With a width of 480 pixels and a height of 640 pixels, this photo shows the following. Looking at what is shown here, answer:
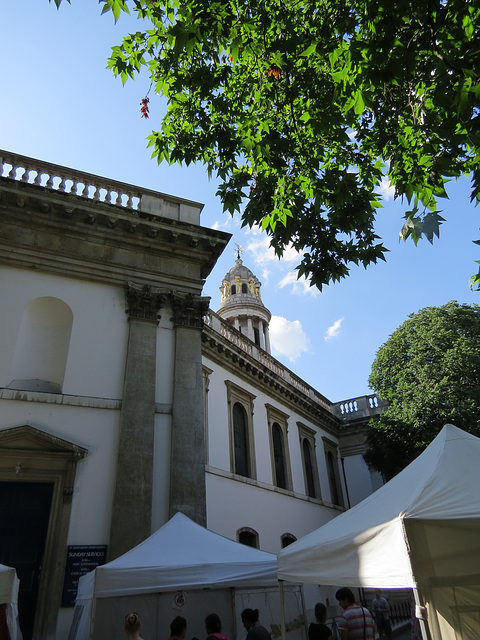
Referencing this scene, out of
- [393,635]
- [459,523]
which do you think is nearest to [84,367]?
[459,523]

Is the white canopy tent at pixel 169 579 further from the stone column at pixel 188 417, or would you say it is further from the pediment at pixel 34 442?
the pediment at pixel 34 442

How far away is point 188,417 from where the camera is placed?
33.3 ft

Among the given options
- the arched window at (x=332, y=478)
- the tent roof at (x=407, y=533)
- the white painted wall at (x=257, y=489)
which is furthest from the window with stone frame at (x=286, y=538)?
the tent roof at (x=407, y=533)

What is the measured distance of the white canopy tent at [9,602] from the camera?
5070 millimetres

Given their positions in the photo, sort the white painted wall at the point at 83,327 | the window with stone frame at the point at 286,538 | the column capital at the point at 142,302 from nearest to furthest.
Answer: the white painted wall at the point at 83,327, the column capital at the point at 142,302, the window with stone frame at the point at 286,538

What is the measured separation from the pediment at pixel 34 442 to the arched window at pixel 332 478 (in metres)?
16.5

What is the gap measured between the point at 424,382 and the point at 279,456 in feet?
21.4

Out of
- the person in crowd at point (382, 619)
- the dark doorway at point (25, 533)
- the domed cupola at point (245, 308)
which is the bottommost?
the person in crowd at point (382, 619)

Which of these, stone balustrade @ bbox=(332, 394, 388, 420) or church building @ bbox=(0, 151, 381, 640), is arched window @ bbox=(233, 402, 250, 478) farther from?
stone balustrade @ bbox=(332, 394, 388, 420)

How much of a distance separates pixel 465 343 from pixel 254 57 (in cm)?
1566

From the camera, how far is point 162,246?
1162cm

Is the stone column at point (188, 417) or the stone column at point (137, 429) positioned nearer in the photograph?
the stone column at point (137, 429)

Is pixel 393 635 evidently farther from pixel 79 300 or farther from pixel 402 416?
pixel 79 300

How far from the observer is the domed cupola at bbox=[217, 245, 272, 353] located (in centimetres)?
3483
